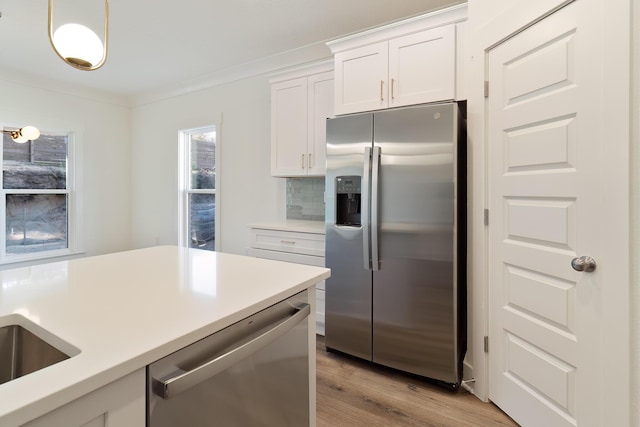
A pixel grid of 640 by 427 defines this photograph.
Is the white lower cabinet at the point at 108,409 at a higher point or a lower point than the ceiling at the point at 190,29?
lower

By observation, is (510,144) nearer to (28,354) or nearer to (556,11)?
(556,11)

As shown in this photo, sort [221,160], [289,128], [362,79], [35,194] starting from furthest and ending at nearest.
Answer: [35,194], [221,160], [289,128], [362,79]

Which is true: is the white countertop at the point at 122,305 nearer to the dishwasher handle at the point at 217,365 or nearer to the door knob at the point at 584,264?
the dishwasher handle at the point at 217,365

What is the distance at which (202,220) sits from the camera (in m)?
4.22

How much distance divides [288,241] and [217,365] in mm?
2071

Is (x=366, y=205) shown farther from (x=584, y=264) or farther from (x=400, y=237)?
(x=584, y=264)

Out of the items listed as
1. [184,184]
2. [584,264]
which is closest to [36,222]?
[184,184]

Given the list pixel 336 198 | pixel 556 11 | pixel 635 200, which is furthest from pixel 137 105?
pixel 635 200

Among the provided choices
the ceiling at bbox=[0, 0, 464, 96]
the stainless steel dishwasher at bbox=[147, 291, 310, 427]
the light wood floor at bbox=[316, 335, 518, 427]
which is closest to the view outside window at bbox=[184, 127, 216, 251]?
the ceiling at bbox=[0, 0, 464, 96]

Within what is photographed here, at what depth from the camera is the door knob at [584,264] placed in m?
1.35

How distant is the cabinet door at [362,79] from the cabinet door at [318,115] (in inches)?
12.6

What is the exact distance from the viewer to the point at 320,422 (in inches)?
68.6

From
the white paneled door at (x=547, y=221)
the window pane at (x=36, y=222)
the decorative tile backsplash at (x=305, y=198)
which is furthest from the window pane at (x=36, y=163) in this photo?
the white paneled door at (x=547, y=221)

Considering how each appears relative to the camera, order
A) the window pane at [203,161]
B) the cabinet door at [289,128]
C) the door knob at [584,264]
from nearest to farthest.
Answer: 1. the door knob at [584,264]
2. the cabinet door at [289,128]
3. the window pane at [203,161]
